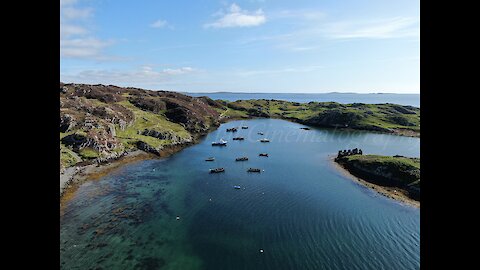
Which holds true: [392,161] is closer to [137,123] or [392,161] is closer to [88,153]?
[88,153]

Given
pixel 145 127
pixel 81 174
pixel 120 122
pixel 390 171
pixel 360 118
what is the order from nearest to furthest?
pixel 81 174 → pixel 390 171 → pixel 120 122 → pixel 145 127 → pixel 360 118

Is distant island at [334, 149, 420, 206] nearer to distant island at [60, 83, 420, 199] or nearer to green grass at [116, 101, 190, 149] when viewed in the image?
distant island at [60, 83, 420, 199]

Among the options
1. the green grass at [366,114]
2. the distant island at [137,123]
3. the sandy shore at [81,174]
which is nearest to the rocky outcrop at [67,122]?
the distant island at [137,123]

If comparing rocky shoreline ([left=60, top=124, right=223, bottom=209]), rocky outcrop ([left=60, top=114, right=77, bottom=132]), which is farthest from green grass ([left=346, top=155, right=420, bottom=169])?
rocky outcrop ([left=60, top=114, right=77, bottom=132])

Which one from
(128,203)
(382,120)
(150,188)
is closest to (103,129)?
(150,188)

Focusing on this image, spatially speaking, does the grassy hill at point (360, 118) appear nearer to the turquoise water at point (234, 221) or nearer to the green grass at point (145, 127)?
the green grass at point (145, 127)

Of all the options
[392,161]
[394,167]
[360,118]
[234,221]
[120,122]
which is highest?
[360,118]

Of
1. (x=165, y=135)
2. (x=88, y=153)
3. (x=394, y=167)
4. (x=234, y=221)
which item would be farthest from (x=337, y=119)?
(x=88, y=153)
